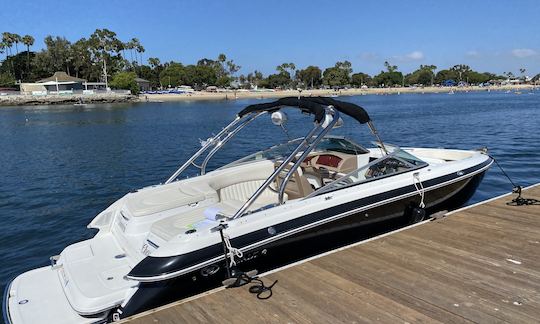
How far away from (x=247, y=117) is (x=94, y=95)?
8900 centimetres

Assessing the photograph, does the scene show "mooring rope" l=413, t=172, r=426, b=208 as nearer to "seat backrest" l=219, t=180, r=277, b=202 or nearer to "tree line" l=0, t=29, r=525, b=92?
"seat backrest" l=219, t=180, r=277, b=202

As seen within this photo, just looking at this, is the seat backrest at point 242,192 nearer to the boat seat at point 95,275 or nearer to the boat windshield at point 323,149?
the boat windshield at point 323,149

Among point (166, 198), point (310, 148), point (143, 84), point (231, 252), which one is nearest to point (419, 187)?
point (310, 148)

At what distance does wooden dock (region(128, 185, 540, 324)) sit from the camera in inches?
142

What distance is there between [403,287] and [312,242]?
4.81ft

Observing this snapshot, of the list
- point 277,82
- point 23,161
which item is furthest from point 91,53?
point 23,161

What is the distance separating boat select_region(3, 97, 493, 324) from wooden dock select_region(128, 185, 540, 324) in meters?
0.46

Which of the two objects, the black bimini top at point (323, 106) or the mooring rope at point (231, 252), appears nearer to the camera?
the mooring rope at point (231, 252)

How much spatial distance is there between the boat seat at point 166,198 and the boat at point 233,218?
0.02 meters

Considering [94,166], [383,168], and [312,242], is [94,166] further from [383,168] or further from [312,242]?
[312,242]

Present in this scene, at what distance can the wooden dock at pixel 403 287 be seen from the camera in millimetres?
3619

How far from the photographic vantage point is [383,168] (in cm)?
646

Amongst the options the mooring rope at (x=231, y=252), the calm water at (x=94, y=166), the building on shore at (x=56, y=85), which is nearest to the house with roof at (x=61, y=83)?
the building on shore at (x=56, y=85)

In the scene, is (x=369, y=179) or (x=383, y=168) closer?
(x=369, y=179)
